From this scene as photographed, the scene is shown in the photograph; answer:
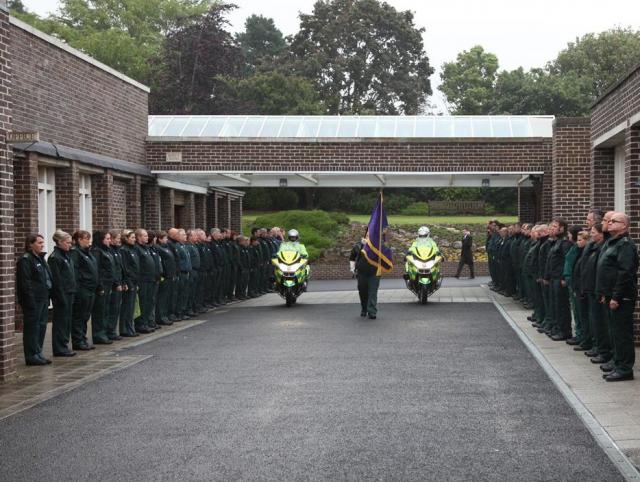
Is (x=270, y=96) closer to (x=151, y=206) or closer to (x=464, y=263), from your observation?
(x=464, y=263)

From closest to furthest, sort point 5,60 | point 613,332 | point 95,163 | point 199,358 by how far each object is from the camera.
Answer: point 613,332 < point 5,60 < point 199,358 < point 95,163

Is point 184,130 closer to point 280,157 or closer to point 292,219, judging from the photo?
point 280,157

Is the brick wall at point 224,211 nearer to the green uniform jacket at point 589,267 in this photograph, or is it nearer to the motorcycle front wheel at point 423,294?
the motorcycle front wheel at point 423,294

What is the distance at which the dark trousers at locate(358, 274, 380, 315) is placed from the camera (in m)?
18.2

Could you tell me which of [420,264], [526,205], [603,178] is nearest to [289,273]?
[420,264]

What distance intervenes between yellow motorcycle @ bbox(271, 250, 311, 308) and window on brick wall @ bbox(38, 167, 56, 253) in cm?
516

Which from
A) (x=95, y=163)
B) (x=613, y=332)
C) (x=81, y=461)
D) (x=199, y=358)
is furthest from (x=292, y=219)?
(x=81, y=461)

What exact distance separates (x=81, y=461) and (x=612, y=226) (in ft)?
21.3

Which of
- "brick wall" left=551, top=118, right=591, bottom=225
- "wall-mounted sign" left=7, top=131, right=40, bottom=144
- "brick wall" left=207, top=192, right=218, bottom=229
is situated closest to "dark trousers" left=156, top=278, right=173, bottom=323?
"wall-mounted sign" left=7, top=131, right=40, bottom=144

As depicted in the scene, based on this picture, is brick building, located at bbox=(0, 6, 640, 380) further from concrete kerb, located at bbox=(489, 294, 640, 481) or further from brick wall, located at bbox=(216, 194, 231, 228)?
concrete kerb, located at bbox=(489, 294, 640, 481)

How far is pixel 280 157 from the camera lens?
25.7 metres

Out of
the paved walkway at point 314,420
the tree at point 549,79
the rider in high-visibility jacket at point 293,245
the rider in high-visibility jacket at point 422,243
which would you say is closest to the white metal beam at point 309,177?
the rider in high-visibility jacket at point 293,245

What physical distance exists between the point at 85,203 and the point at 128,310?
5.77 metres

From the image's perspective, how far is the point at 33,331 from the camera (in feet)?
40.0
